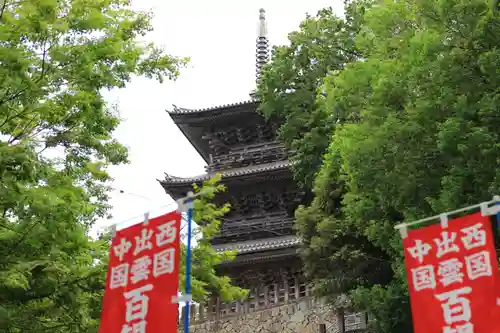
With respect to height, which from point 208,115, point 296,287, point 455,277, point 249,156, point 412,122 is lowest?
point 455,277

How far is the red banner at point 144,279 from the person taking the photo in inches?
293

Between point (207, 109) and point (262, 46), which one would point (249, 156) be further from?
point (262, 46)

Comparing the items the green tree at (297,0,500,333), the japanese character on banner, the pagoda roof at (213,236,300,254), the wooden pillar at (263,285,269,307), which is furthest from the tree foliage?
the wooden pillar at (263,285,269,307)

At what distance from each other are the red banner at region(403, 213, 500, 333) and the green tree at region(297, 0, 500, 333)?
264 centimetres

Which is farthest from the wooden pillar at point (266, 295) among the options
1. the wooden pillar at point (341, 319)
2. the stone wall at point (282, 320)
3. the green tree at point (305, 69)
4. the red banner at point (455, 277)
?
the red banner at point (455, 277)

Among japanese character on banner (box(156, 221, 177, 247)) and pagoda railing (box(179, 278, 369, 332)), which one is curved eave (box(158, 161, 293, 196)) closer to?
pagoda railing (box(179, 278, 369, 332))

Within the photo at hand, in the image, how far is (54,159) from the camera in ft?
29.3

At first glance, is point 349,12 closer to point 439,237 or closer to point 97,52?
point 97,52

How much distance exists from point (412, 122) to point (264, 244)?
9469 mm

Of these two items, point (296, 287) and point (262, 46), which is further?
point (262, 46)

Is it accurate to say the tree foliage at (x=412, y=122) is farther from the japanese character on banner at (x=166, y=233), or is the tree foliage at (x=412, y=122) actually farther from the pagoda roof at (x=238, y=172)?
the pagoda roof at (x=238, y=172)

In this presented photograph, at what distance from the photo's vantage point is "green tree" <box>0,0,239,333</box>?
26.0 feet

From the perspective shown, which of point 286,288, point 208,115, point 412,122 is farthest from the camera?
point 208,115

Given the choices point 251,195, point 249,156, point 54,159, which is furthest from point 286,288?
point 54,159
